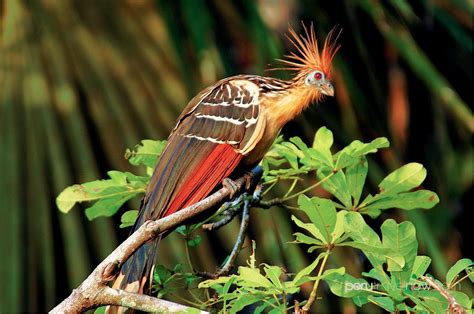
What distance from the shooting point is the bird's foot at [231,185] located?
73.9 inches

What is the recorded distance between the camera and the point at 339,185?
1.58 m

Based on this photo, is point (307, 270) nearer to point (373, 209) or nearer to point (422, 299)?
point (422, 299)

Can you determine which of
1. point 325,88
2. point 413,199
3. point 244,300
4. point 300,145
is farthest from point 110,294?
point 325,88

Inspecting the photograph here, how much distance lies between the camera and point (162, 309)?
54.6 inches

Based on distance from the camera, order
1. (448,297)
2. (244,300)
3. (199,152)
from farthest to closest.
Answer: (199,152) → (244,300) → (448,297)

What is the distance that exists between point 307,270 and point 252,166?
2.88 ft

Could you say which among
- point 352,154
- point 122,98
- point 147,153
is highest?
point 122,98

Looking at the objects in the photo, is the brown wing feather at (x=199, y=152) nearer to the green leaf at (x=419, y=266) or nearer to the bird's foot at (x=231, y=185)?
the bird's foot at (x=231, y=185)

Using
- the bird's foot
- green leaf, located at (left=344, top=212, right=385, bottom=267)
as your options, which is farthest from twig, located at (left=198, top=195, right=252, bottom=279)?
green leaf, located at (left=344, top=212, right=385, bottom=267)

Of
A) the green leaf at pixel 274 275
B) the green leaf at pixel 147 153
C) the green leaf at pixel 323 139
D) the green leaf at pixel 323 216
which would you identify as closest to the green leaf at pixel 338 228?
the green leaf at pixel 323 216

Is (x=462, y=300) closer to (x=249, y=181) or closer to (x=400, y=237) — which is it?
(x=400, y=237)

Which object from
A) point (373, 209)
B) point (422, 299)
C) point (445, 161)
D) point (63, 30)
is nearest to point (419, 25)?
point (445, 161)

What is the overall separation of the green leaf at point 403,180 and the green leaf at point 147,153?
574 mm

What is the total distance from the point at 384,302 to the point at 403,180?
324 millimetres
